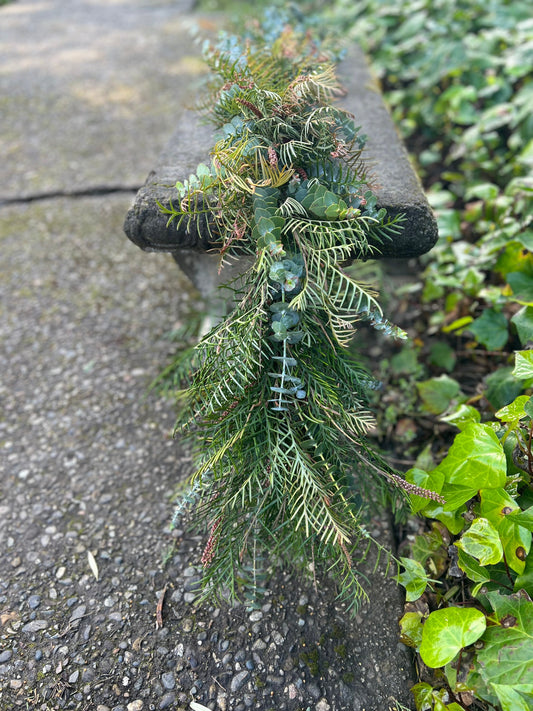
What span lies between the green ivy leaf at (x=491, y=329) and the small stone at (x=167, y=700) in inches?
49.9

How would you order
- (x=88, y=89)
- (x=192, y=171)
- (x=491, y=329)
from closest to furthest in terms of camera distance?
(x=192, y=171) → (x=491, y=329) → (x=88, y=89)

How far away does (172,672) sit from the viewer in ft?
3.87

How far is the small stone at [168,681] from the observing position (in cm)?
116

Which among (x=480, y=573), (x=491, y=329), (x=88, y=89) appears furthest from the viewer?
(x=88, y=89)

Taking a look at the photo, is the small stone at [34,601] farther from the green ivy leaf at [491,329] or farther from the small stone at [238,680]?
the green ivy leaf at [491,329]

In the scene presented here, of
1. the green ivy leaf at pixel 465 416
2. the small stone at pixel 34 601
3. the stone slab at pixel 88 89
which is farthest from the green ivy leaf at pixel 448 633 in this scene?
the stone slab at pixel 88 89

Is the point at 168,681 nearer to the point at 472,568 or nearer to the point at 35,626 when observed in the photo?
the point at 35,626

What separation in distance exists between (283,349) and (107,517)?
2.42 feet

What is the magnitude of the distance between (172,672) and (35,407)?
0.97m

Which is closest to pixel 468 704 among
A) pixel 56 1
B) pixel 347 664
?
pixel 347 664

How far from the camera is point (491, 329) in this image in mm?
1650

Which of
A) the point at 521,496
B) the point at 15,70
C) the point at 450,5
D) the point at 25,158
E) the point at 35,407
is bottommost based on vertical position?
the point at 35,407

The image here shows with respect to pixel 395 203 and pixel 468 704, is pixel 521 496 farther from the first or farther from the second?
pixel 395 203

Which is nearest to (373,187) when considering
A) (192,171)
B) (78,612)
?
(192,171)
